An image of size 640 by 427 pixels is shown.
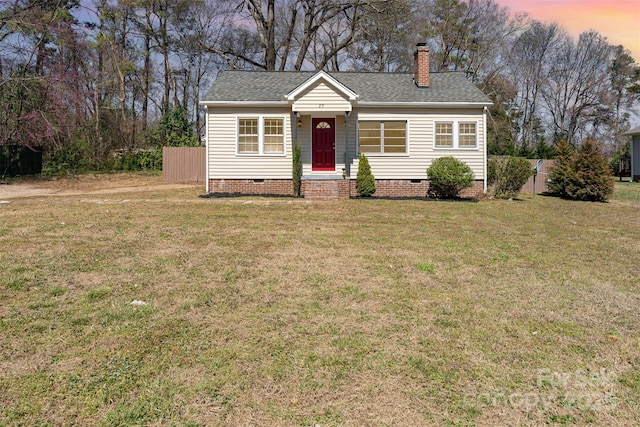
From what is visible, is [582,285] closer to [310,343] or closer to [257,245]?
[310,343]

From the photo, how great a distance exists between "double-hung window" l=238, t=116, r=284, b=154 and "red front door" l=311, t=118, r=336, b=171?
1197mm

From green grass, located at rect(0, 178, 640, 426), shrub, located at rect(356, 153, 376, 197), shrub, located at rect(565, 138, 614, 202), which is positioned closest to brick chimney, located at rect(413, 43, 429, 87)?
shrub, located at rect(356, 153, 376, 197)

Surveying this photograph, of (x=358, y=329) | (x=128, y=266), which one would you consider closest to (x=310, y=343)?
(x=358, y=329)

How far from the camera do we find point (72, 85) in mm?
21109

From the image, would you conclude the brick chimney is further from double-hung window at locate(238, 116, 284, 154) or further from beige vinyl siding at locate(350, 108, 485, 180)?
double-hung window at locate(238, 116, 284, 154)

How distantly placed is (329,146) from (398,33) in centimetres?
2009

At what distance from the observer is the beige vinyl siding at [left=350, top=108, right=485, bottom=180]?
1577cm

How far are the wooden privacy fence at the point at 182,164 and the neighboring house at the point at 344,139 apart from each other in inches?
279

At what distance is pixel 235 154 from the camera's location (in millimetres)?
15633

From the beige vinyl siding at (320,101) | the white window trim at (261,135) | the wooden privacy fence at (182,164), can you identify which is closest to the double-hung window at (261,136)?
the white window trim at (261,135)

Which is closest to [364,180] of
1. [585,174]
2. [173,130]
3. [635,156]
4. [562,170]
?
[562,170]

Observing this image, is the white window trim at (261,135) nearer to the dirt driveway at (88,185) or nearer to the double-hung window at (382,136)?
the double-hung window at (382,136)

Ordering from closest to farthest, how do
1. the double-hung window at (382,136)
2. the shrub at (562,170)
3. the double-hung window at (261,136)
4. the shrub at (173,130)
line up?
the double-hung window at (261,136) < the double-hung window at (382,136) < the shrub at (562,170) < the shrub at (173,130)

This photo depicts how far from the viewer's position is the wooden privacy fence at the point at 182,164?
2252cm
